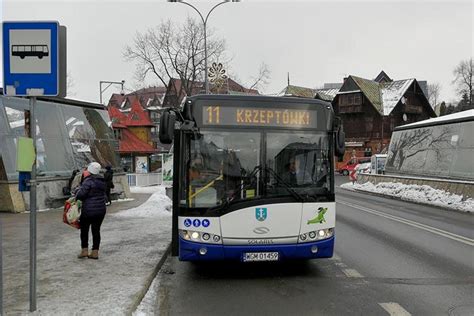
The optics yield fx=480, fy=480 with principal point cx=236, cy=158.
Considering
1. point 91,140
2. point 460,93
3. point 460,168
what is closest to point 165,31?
point 91,140

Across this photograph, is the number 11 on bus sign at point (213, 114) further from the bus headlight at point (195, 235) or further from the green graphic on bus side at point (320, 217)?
the green graphic on bus side at point (320, 217)

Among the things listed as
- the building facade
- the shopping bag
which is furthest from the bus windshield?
the building facade

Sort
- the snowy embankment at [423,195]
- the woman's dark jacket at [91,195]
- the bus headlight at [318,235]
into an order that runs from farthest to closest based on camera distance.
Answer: the snowy embankment at [423,195] < the woman's dark jacket at [91,195] < the bus headlight at [318,235]

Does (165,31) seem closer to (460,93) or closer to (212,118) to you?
(212,118)

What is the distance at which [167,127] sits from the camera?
6.90 metres

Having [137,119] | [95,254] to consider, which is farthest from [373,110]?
[95,254]

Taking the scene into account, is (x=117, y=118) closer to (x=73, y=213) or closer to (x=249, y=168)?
(x=73, y=213)

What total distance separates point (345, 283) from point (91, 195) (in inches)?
171

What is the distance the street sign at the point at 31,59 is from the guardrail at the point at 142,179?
26.1 meters

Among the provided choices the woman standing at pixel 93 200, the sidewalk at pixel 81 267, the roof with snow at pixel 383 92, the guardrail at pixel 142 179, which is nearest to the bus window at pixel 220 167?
the sidewalk at pixel 81 267

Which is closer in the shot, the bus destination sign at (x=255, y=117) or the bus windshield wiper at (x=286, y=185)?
the bus windshield wiper at (x=286, y=185)

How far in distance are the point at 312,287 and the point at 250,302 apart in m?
1.16

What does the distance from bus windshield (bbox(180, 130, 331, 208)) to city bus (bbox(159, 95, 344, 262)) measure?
0.01 metres

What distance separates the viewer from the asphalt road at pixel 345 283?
5.87 metres
